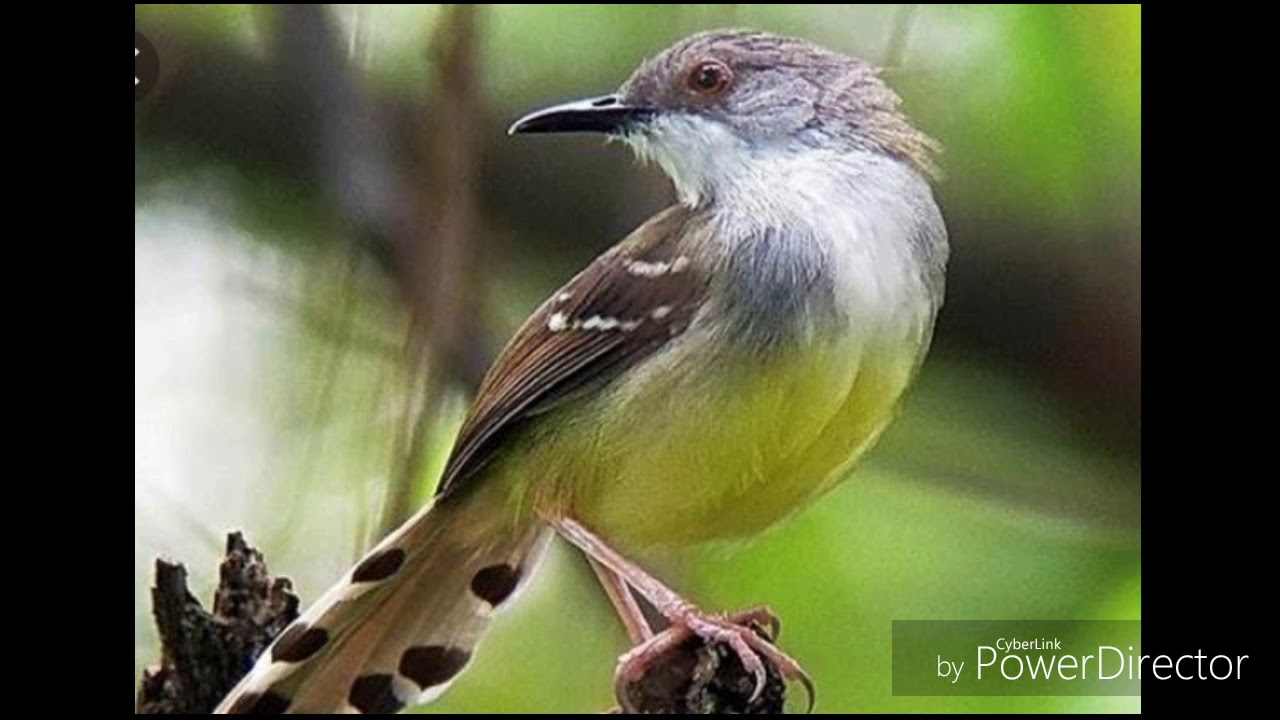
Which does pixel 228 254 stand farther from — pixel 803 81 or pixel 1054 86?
pixel 1054 86

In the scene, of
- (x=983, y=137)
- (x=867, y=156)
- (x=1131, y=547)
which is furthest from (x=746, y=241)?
(x=1131, y=547)

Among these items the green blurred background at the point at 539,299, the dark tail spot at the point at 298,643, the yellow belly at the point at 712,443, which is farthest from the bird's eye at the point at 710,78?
the dark tail spot at the point at 298,643

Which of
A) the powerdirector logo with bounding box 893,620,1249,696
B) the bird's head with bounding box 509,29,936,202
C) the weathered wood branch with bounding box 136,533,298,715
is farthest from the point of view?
the powerdirector logo with bounding box 893,620,1249,696

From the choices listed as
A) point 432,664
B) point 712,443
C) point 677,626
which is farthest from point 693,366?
point 432,664

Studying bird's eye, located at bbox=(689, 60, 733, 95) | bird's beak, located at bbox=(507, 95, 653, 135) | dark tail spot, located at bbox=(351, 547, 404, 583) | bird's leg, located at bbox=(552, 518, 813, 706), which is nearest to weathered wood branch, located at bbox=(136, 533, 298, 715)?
dark tail spot, located at bbox=(351, 547, 404, 583)

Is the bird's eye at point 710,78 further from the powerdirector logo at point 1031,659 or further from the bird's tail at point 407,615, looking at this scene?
the powerdirector logo at point 1031,659

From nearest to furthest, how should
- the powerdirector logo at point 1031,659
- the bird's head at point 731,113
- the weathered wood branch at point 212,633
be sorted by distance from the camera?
the weathered wood branch at point 212,633
the bird's head at point 731,113
the powerdirector logo at point 1031,659

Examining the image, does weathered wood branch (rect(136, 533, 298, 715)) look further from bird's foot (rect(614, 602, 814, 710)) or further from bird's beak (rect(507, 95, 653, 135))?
bird's beak (rect(507, 95, 653, 135))
